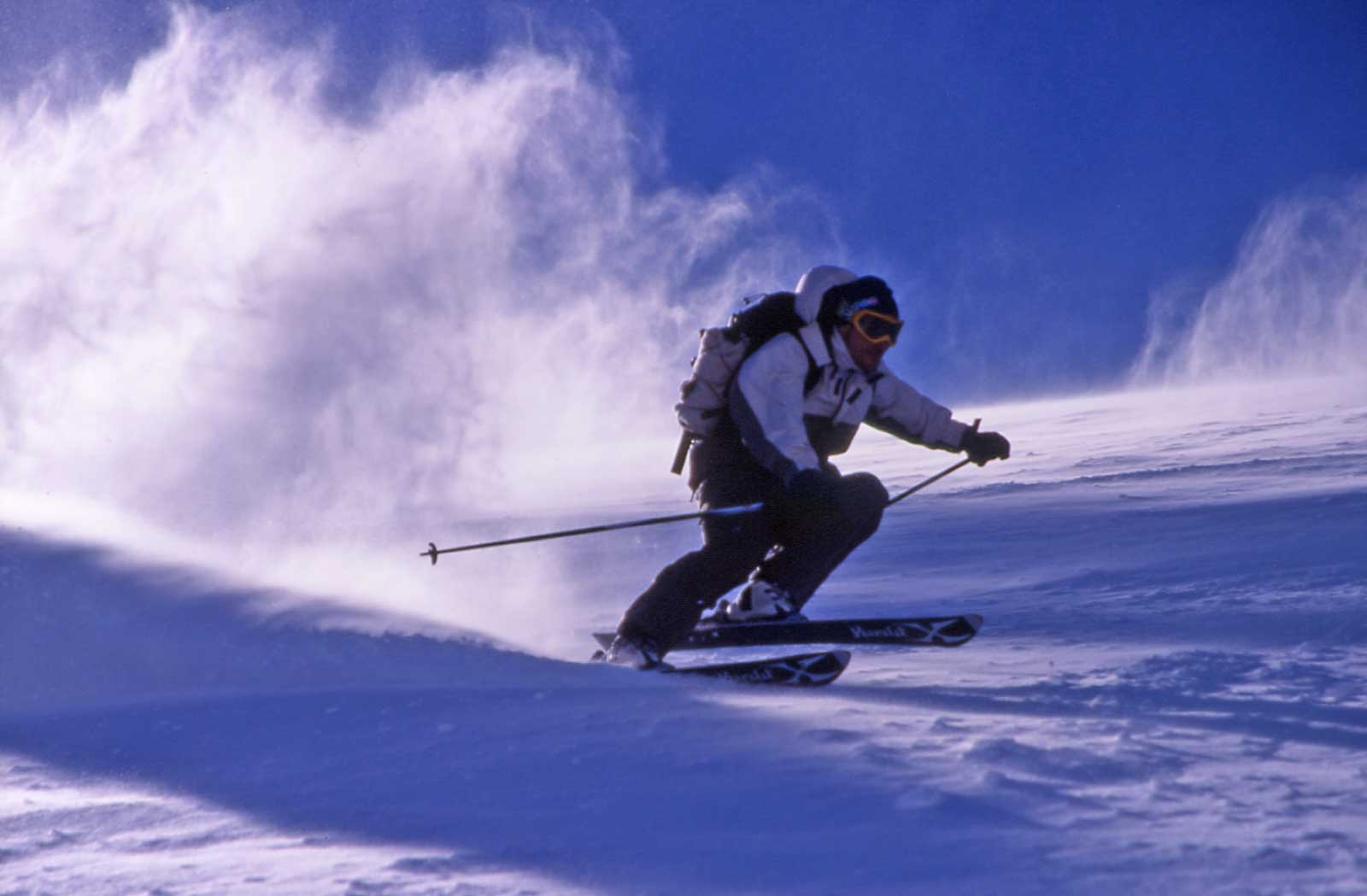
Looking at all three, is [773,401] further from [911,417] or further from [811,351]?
[911,417]

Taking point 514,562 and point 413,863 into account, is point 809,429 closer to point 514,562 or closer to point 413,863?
point 413,863

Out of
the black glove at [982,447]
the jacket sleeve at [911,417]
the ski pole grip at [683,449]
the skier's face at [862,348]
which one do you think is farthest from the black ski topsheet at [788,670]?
the black glove at [982,447]

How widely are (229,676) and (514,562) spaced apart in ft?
19.7

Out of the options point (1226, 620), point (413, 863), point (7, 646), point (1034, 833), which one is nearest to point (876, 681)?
point (1226, 620)

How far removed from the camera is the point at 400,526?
34.9 ft

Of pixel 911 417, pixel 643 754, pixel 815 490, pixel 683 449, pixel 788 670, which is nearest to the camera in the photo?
pixel 643 754

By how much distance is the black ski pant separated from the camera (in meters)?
4.29

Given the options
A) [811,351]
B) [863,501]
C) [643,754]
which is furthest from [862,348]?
[643,754]

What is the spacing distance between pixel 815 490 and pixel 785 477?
0.41 ft

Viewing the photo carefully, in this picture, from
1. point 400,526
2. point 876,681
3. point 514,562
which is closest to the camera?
point 876,681

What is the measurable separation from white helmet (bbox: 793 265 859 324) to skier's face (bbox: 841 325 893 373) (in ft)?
0.48

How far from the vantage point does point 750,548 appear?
14.7 ft

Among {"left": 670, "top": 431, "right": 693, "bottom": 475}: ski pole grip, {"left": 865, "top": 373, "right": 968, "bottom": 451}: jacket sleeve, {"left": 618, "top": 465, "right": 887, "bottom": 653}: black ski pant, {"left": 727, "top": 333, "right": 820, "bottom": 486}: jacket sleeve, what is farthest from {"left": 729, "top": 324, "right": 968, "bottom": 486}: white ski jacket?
{"left": 670, "top": 431, "right": 693, "bottom": 475}: ski pole grip

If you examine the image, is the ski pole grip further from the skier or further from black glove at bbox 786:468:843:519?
black glove at bbox 786:468:843:519
